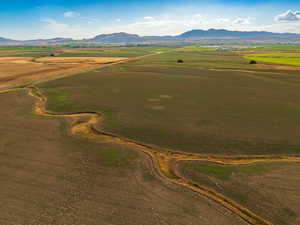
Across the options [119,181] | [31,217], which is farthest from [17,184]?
[119,181]

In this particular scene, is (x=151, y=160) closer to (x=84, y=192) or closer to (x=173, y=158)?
(x=173, y=158)

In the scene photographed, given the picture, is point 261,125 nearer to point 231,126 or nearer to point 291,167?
point 231,126

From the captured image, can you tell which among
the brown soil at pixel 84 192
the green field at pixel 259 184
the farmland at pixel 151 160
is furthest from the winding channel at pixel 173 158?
the brown soil at pixel 84 192

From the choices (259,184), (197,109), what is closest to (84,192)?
(259,184)

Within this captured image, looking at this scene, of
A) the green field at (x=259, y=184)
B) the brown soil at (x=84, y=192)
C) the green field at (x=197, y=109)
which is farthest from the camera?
the green field at (x=197, y=109)

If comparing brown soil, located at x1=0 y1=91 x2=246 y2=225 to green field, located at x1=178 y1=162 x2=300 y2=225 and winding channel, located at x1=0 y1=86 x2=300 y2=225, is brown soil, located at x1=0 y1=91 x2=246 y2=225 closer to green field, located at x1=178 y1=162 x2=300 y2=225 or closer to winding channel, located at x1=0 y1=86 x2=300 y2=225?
winding channel, located at x1=0 y1=86 x2=300 y2=225

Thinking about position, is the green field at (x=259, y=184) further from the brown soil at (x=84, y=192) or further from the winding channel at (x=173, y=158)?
the brown soil at (x=84, y=192)
